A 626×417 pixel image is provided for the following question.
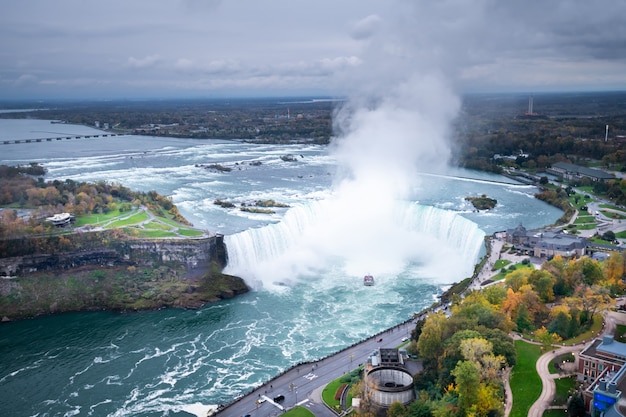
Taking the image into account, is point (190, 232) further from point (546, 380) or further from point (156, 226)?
point (546, 380)

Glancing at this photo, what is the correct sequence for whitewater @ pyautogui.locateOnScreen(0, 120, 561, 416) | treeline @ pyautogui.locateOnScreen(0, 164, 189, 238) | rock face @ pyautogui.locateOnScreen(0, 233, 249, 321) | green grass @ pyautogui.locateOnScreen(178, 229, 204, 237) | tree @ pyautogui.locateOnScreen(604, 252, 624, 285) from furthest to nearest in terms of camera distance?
treeline @ pyautogui.locateOnScreen(0, 164, 189, 238), green grass @ pyautogui.locateOnScreen(178, 229, 204, 237), rock face @ pyautogui.locateOnScreen(0, 233, 249, 321), tree @ pyautogui.locateOnScreen(604, 252, 624, 285), whitewater @ pyautogui.locateOnScreen(0, 120, 561, 416)

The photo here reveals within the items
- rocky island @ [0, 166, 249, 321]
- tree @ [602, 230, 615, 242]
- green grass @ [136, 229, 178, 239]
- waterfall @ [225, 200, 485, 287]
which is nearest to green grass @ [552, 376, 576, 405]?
waterfall @ [225, 200, 485, 287]

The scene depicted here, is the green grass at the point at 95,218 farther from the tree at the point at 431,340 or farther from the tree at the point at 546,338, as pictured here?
the tree at the point at 546,338

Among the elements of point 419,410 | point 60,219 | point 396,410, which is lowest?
point 396,410

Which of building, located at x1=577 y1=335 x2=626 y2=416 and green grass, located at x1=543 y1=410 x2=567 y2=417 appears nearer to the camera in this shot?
building, located at x1=577 y1=335 x2=626 y2=416

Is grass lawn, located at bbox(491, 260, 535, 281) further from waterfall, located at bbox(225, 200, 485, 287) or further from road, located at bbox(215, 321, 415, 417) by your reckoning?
road, located at bbox(215, 321, 415, 417)

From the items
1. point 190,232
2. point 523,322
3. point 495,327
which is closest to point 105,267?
point 190,232

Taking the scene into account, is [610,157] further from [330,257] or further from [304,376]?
[304,376]
